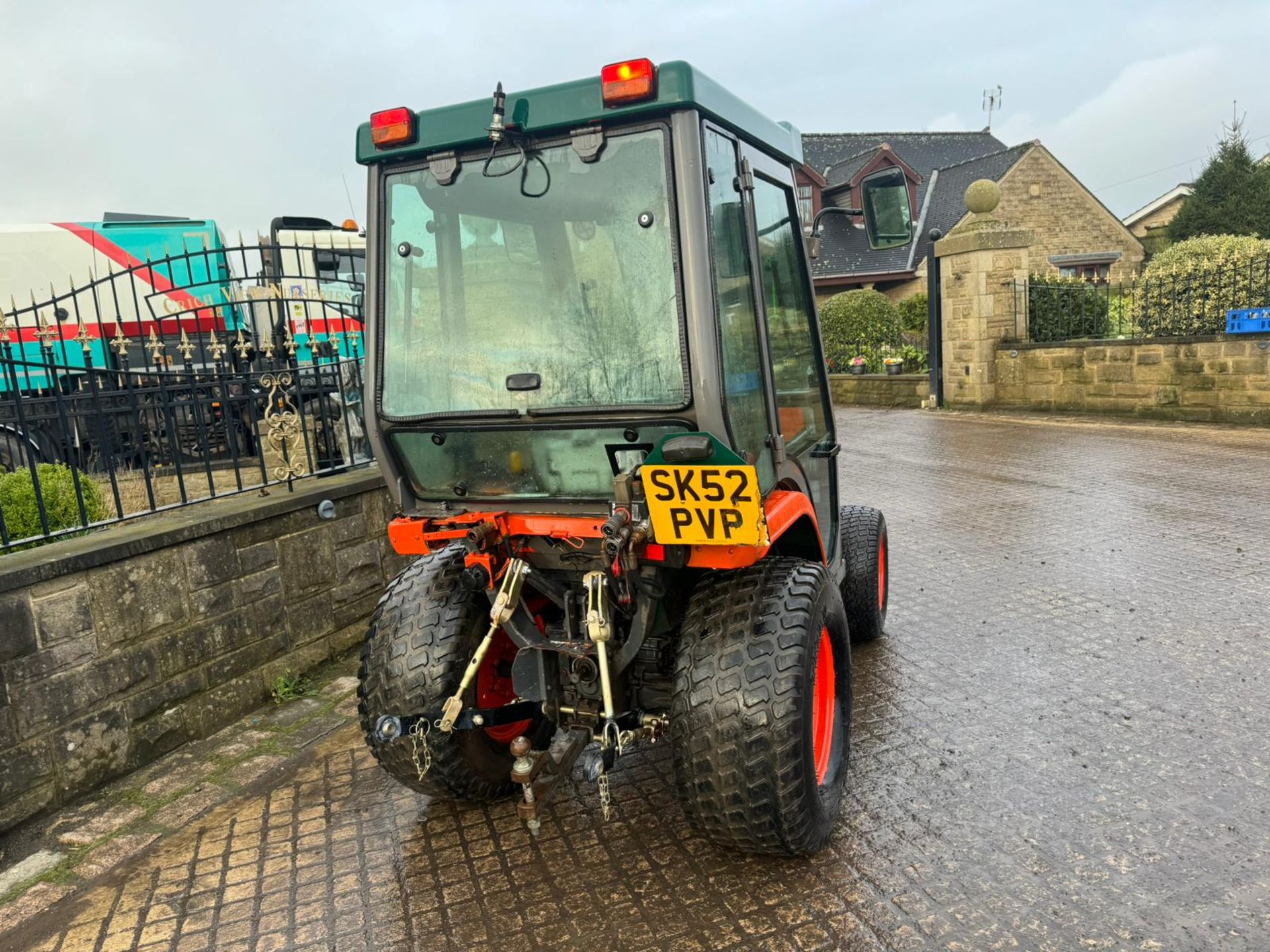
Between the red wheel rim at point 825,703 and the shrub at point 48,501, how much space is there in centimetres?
322

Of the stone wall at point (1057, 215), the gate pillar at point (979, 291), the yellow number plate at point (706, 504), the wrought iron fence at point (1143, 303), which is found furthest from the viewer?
the stone wall at point (1057, 215)

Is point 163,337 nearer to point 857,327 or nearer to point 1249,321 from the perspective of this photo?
point 1249,321

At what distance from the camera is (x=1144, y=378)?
37.7 ft

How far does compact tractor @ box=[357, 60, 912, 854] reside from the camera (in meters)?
2.48

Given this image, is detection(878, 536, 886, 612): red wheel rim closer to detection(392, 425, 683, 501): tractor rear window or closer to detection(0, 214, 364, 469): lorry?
detection(392, 425, 683, 501): tractor rear window

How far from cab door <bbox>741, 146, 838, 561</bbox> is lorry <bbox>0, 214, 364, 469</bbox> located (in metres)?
2.62

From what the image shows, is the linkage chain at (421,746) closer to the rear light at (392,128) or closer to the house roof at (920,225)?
the rear light at (392,128)

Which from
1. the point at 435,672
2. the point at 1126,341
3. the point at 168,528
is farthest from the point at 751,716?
the point at 1126,341

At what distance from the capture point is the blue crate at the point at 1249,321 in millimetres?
10195

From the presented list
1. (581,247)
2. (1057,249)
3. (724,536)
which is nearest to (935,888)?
(724,536)

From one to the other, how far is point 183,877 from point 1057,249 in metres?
31.1

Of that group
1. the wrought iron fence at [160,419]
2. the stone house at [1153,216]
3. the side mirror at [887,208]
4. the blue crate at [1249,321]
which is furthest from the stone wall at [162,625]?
the stone house at [1153,216]

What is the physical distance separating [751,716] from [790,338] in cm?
147

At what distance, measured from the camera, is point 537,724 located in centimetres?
333
